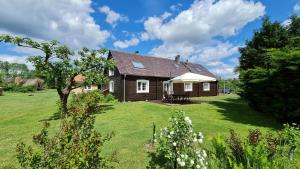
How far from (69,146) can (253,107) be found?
18176 millimetres

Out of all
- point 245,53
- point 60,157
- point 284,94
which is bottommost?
point 60,157

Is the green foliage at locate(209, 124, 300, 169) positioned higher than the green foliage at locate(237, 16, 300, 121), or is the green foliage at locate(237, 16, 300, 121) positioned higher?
the green foliage at locate(237, 16, 300, 121)

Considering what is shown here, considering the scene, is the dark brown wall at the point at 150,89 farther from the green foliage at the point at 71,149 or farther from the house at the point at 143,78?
the green foliage at the point at 71,149

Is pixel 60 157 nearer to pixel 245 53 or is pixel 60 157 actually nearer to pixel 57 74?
pixel 57 74

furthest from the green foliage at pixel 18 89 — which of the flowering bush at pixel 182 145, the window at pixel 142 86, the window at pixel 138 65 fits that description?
the flowering bush at pixel 182 145

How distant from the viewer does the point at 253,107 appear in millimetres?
18531

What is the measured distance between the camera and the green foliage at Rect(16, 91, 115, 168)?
117 inches

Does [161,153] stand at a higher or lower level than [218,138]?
lower

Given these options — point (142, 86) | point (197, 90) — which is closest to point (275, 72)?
point (142, 86)

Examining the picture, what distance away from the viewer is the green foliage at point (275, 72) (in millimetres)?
11586

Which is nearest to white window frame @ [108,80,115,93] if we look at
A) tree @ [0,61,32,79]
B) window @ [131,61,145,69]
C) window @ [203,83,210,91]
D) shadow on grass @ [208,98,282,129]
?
window @ [131,61,145,69]

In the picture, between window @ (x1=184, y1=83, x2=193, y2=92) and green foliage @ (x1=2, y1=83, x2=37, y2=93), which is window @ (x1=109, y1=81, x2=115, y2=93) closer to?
window @ (x1=184, y1=83, x2=193, y2=92)

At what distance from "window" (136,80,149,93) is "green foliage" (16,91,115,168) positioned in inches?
851

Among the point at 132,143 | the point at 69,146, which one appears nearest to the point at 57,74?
the point at 132,143
